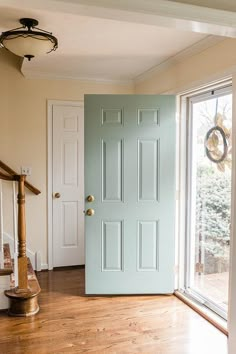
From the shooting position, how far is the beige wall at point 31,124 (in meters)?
3.85

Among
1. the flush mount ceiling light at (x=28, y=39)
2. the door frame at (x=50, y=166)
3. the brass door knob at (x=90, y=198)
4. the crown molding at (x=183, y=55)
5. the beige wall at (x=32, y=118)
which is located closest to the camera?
the flush mount ceiling light at (x=28, y=39)

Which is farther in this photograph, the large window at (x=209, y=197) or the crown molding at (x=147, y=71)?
the large window at (x=209, y=197)

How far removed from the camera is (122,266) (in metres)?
3.29

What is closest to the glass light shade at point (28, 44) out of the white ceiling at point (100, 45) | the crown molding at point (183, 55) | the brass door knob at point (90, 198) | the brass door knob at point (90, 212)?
the white ceiling at point (100, 45)

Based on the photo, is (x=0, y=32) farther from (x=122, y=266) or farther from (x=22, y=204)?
(x=122, y=266)

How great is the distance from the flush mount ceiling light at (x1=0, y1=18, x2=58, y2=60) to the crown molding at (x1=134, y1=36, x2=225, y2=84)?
1186 mm

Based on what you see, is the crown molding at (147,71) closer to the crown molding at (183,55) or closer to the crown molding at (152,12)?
the crown molding at (183,55)

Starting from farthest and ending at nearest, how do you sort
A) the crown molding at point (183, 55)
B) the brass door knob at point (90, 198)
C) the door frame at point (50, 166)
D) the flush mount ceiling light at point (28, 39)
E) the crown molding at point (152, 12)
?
the door frame at point (50, 166) < the brass door knob at point (90, 198) < the crown molding at point (183, 55) < the flush mount ceiling light at point (28, 39) < the crown molding at point (152, 12)

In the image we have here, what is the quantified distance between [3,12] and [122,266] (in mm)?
2403

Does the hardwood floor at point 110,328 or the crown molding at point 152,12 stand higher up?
the crown molding at point 152,12

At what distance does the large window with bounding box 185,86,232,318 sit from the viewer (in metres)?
2.85

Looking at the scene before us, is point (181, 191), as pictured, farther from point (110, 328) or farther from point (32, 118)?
point (32, 118)

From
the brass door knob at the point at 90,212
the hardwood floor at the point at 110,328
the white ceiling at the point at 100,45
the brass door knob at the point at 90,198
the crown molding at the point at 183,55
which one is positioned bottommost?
the hardwood floor at the point at 110,328

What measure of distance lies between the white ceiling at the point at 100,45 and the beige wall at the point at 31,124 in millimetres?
150
